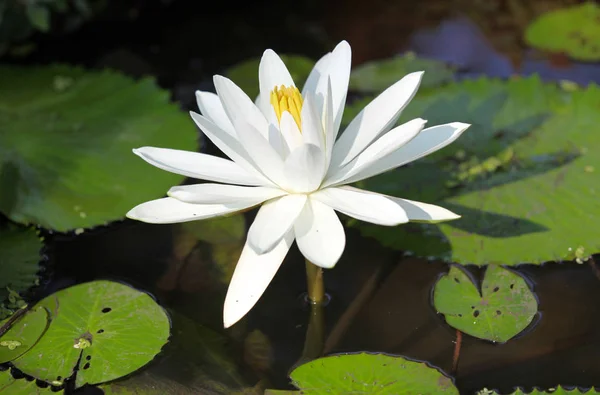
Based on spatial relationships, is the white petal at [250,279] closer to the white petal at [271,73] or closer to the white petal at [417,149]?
the white petal at [417,149]

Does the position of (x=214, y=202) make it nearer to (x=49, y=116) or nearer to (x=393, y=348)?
(x=393, y=348)

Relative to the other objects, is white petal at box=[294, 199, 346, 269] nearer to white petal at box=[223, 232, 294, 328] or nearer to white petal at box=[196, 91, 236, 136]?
white petal at box=[223, 232, 294, 328]

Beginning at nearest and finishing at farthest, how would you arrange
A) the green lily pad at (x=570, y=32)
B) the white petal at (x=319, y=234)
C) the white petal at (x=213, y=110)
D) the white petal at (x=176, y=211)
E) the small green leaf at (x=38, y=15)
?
the white petal at (x=319, y=234) < the white petal at (x=176, y=211) < the white petal at (x=213, y=110) < the small green leaf at (x=38, y=15) < the green lily pad at (x=570, y=32)

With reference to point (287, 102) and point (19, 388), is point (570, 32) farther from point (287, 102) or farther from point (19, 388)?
point (19, 388)

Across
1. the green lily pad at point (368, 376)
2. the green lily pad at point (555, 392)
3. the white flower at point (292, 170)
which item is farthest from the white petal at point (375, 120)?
the green lily pad at point (555, 392)

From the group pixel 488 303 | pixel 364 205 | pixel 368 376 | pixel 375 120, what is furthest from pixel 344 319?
pixel 375 120

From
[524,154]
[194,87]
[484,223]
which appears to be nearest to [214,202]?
[484,223]
